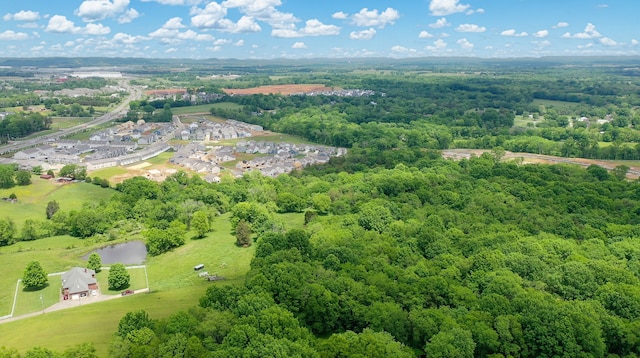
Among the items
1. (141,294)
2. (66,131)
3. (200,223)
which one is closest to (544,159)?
(200,223)

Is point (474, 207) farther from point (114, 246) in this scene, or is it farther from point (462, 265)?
point (114, 246)

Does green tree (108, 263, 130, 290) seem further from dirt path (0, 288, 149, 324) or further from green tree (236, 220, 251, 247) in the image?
green tree (236, 220, 251, 247)

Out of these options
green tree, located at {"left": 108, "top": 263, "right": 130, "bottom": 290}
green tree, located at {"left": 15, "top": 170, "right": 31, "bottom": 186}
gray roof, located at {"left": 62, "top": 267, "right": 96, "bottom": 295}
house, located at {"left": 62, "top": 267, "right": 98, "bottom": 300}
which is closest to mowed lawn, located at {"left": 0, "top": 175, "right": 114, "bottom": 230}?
green tree, located at {"left": 15, "top": 170, "right": 31, "bottom": 186}

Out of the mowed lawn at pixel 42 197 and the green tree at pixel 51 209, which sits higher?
the green tree at pixel 51 209

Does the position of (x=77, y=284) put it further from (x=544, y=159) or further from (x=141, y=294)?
(x=544, y=159)

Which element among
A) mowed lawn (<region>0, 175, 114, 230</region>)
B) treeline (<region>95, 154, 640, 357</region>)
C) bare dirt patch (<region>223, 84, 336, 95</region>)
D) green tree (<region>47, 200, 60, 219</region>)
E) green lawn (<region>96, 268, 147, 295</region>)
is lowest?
green lawn (<region>96, 268, 147, 295</region>)

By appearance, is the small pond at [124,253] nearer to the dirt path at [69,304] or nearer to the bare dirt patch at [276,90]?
the dirt path at [69,304]

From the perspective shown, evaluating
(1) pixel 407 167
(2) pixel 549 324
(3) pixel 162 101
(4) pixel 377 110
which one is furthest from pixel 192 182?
(3) pixel 162 101

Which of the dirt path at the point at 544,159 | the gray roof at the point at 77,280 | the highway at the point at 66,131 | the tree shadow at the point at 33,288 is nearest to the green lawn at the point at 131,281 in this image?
the gray roof at the point at 77,280
